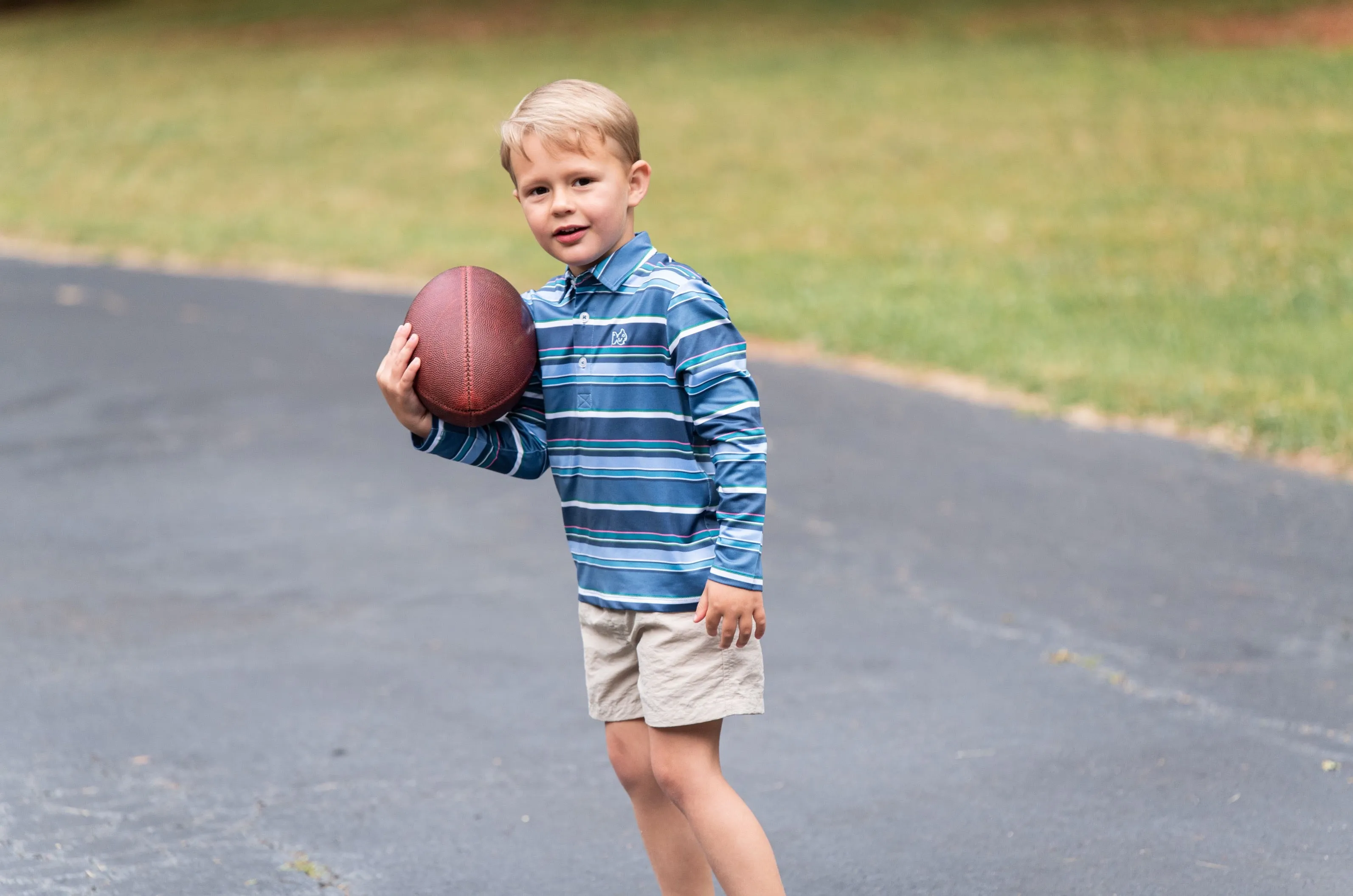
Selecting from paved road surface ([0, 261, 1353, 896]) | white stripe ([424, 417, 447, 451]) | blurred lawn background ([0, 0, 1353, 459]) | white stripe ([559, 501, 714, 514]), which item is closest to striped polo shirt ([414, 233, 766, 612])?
white stripe ([559, 501, 714, 514])

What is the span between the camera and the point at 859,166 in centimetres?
1797

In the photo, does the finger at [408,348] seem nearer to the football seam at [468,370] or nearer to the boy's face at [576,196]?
the football seam at [468,370]

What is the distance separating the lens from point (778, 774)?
440 centimetres

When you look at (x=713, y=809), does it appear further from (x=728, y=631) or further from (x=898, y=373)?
(x=898, y=373)

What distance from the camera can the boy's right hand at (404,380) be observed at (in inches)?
121

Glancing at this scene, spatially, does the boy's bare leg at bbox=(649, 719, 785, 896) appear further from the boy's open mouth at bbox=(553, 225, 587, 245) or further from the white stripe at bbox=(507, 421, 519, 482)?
the boy's open mouth at bbox=(553, 225, 587, 245)

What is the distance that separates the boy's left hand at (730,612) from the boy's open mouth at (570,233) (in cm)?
70

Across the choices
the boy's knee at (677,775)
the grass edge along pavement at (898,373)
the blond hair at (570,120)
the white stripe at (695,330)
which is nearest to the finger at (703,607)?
the boy's knee at (677,775)

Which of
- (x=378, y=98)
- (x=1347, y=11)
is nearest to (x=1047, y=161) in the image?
(x=1347, y=11)

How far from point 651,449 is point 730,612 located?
0.36m

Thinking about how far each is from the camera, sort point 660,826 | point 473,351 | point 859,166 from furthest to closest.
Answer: point 859,166
point 660,826
point 473,351

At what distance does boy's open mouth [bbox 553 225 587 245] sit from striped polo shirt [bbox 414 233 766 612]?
78 millimetres

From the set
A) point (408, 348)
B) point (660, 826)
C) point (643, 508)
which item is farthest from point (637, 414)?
point (660, 826)

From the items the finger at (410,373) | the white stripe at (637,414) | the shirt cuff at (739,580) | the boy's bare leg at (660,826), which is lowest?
the boy's bare leg at (660,826)
